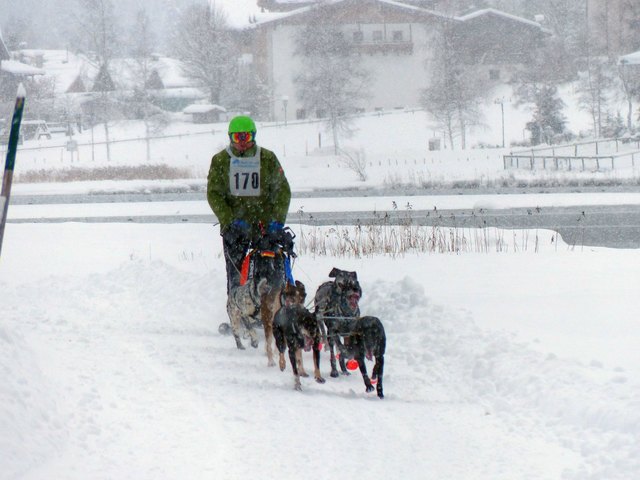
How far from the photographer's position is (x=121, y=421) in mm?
5973

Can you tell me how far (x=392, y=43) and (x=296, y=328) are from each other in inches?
2447

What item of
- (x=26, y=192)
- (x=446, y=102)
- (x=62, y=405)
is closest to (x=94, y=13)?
(x=446, y=102)

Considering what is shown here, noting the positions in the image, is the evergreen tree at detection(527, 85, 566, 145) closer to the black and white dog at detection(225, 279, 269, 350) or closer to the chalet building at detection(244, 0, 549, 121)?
Result: the chalet building at detection(244, 0, 549, 121)

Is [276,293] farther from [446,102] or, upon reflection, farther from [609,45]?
[609,45]

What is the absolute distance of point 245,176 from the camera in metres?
8.62

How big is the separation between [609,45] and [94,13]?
33.3 metres

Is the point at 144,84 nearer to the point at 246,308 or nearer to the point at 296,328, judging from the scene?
the point at 246,308

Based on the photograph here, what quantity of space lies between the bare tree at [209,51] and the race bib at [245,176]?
194ft

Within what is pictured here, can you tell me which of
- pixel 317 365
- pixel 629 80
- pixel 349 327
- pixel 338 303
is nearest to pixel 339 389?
pixel 317 365

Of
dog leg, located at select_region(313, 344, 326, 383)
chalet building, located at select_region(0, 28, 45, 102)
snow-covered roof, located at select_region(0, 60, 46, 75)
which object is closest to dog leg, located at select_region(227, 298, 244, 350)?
→ dog leg, located at select_region(313, 344, 326, 383)

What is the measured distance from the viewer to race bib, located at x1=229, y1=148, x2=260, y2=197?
→ 8570 millimetres

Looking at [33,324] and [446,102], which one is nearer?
[33,324]

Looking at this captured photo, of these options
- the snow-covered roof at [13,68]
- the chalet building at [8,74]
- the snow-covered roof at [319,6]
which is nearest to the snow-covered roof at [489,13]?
the snow-covered roof at [319,6]

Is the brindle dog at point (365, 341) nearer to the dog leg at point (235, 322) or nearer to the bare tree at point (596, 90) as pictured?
the dog leg at point (235, 322)
